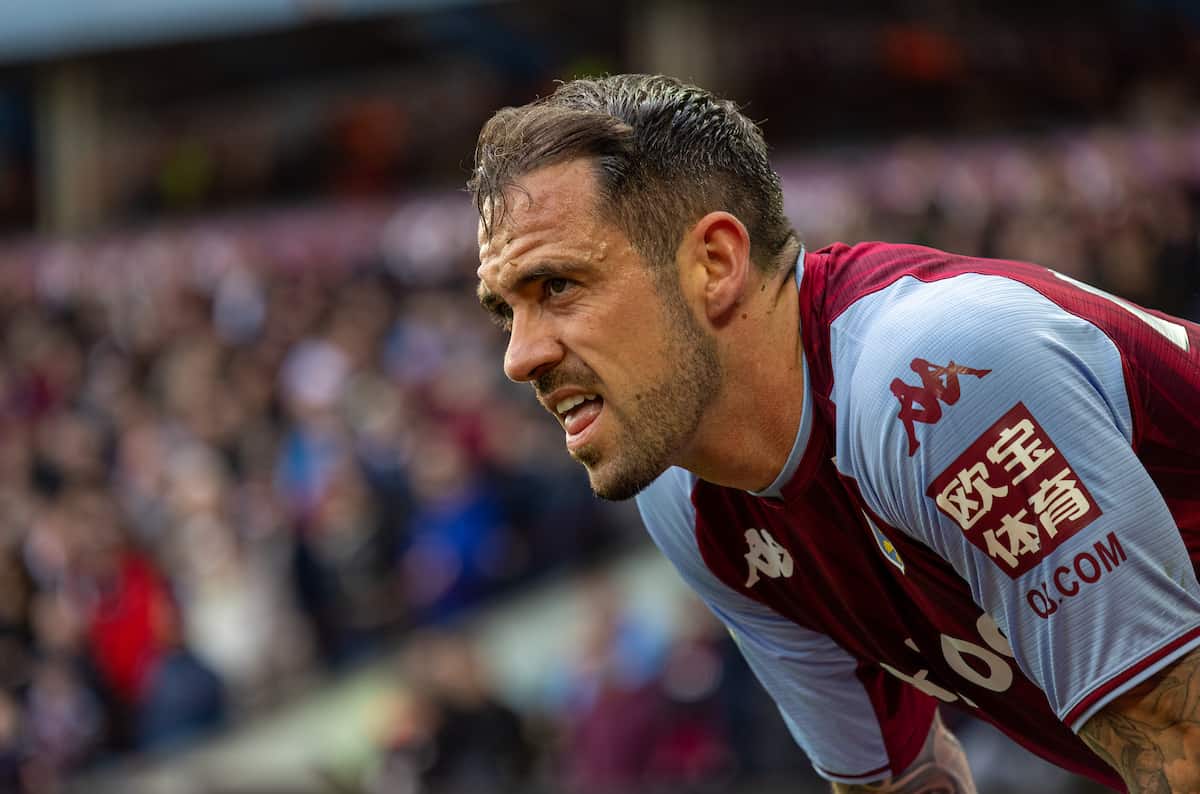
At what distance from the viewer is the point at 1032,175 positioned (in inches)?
408

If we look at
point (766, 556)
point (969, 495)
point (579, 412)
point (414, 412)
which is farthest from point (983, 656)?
point (414, 412)

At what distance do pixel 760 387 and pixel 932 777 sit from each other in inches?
39.4

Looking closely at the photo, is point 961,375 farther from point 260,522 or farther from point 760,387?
point 260,522

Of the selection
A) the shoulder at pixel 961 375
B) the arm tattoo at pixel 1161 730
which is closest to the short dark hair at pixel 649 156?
the shoulder at pixel 961 375

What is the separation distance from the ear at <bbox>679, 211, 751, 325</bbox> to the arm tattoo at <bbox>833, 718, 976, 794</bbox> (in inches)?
42.6

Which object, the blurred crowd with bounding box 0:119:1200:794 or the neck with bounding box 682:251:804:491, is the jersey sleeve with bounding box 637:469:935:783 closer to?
the neck with bounding box 682:251:804:491

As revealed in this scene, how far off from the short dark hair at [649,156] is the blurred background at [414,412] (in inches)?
156

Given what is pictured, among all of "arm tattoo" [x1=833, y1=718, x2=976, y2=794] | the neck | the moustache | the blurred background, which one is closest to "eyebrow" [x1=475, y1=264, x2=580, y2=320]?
the moustache

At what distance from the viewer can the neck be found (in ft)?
8.15

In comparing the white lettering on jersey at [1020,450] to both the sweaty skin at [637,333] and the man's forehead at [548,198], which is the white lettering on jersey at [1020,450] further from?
the man's forehead at [548,198]

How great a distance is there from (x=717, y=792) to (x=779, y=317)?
14.3 ft

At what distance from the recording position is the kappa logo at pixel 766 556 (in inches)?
106

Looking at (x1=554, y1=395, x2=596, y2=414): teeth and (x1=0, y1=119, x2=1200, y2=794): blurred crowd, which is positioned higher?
(x1=554, y1=395, x2=596, y2=414): teeth

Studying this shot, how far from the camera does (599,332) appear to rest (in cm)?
241
